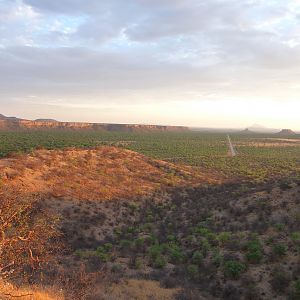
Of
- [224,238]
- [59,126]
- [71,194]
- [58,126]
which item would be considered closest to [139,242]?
[224,238]

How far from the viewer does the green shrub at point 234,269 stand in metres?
16.0

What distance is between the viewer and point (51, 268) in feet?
55.3

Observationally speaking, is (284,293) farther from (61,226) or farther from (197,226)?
(61,226)

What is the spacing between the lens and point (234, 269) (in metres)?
16.1

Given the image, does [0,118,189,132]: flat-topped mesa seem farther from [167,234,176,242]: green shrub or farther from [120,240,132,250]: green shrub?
[167,234,176,242]: green shrub

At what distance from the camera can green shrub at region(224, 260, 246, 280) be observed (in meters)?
16.0

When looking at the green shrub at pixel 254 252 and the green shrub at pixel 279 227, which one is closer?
the green shrub at pixel 254 252

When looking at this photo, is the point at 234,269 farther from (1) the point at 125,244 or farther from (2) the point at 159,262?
(1) the point at 125,244

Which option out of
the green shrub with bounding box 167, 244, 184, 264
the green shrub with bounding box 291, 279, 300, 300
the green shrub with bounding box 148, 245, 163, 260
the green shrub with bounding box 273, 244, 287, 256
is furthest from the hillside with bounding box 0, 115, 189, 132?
the green shrub with bounding box 291, 279, 300, 300

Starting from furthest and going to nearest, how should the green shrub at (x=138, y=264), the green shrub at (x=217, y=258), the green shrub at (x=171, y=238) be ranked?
the green shrub at (x=171, y=238) < the green shrub at (x=138, y=264) < the green shrub at (x=217, y=258)

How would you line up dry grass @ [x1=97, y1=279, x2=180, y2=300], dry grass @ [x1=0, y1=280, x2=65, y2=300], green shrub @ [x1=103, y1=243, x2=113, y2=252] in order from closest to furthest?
dry grass @ [x1=0, y1=280, x2=65, y2=300]
dry grass @ [x1=97, y1=279, x2=180, y2=300]
green shrub @ [x1=103, y1=243, x2=113, y2=252]

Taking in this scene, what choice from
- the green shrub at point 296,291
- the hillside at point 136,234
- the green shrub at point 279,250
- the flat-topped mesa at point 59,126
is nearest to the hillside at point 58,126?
the flat-topped mesa at point 59,126

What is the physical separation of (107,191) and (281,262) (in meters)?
18.7

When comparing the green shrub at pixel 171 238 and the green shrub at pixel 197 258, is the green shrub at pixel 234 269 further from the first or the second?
the green shrub at pixel 171 238
